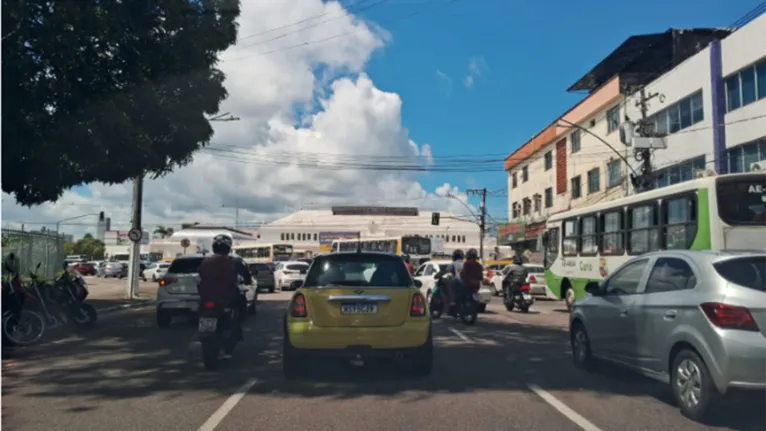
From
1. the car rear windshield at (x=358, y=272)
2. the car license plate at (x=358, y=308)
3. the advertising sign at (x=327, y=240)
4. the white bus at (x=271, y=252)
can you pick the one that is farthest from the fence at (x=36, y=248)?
the white bus at (x=271, y=252)

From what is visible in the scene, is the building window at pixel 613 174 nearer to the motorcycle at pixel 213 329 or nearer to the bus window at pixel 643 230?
the bus window at pixel 643 230

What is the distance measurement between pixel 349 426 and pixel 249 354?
180 inches

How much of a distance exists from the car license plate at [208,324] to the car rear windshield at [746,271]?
5.81 metres

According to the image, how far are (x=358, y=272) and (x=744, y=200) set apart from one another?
8.27 metres

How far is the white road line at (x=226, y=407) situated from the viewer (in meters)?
5.79

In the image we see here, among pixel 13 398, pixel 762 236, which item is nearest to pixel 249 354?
pixel 13 398

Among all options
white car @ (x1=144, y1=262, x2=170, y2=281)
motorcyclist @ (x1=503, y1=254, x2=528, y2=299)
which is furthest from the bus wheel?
white car @ (x1=144, y1=262, x2=170, y2=281)

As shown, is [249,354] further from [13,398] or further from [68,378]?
[13,398]

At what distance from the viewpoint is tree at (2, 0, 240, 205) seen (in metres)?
9.60

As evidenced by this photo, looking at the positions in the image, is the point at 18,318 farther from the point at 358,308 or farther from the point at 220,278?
the point at 358,308

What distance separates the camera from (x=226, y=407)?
6.46 metres

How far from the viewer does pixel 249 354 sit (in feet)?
32.8

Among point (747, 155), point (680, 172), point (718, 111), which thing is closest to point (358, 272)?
point (747, 155)

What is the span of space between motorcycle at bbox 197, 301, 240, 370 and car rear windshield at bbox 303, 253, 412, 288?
1.36 m
